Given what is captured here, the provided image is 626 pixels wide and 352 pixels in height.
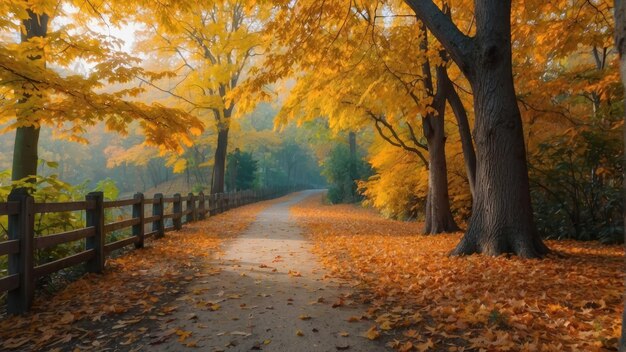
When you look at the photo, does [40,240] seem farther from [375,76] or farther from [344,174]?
[344,174]

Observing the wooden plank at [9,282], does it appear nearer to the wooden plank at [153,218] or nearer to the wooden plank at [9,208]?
the wooden plank at [9,208]

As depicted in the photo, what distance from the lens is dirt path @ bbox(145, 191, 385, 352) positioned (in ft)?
11.8

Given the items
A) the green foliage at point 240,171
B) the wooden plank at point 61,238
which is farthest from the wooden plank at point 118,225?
the green foliage at point 240,171

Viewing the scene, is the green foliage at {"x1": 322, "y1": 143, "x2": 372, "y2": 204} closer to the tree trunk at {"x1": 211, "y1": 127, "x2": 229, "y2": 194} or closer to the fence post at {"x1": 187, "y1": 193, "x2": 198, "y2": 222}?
the tree trunk at {"x1": 211, "y1": 127, "x2": 229, "y2": 194}

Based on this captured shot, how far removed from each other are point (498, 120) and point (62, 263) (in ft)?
22.2

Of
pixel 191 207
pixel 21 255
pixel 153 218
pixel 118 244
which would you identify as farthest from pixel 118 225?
pixel 191 207

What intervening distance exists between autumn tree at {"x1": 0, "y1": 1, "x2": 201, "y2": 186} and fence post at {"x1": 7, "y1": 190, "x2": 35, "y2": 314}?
2.24 m

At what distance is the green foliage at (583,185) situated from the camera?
9062 millimetres

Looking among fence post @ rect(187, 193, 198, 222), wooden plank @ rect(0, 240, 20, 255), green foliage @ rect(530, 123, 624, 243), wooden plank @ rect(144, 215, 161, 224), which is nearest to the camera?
wooden plank @ rect(0, 240, 20, 255)

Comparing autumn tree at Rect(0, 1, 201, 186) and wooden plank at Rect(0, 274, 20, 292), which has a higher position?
autumn tree at Rect(0, 1, 201, 186)

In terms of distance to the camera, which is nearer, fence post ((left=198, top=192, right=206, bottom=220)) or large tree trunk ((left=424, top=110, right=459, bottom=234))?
large tree trunk ((left=424, top=110, right=459, bottom=234))

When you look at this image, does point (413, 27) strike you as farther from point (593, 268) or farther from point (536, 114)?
point (593, 268)

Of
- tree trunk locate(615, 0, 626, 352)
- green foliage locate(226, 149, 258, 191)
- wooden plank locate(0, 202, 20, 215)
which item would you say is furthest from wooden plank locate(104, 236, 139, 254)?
green foliage locate(226, 149, 258, 191)

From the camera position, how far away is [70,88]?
21.4ft
